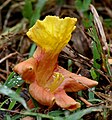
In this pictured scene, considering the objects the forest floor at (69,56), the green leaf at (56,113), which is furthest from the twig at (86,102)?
the green leaf at (56,113)

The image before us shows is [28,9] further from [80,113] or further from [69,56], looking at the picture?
[80,113]

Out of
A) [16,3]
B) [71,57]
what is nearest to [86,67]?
[71,57]

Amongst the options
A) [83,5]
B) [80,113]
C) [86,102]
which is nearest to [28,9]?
[83,5]

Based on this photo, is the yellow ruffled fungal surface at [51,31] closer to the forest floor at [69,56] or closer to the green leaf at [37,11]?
the forest floor at [69,56]

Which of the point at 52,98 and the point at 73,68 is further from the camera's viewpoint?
the point at 73,68

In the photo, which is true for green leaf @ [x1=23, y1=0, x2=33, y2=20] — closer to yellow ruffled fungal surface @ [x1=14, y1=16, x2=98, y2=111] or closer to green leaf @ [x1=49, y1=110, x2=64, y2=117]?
yellow ruffled fungal surface @ [x1=14, y1=16, x2=98, y2=111]

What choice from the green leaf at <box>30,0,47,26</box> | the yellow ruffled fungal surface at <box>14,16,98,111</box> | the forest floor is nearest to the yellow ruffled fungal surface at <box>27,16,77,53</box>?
the yellow ruffled fungal surface at <box>14,16,98,111</box>

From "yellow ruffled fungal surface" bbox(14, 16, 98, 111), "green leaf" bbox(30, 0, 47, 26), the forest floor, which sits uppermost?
"yellow ruffled fungal surface" bbox(14, 16, 98, 111)

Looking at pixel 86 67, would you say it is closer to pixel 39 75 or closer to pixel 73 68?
pixel 73 68
